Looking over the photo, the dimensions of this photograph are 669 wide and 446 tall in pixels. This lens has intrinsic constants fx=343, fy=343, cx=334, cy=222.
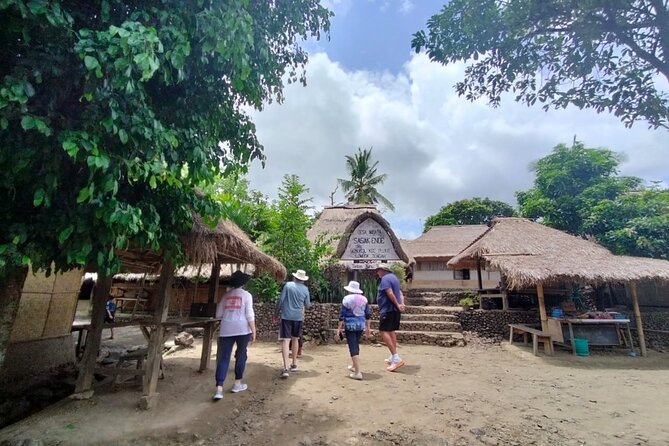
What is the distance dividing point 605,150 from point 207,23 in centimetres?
1516

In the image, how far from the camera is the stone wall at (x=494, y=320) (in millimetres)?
9859

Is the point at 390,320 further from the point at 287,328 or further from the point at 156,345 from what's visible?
the point at 156,345

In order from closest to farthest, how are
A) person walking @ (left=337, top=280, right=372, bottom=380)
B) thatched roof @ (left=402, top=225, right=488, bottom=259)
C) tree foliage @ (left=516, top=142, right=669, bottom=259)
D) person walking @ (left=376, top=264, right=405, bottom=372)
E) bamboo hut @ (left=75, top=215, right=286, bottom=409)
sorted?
bamboo hut @ (left=75, top=215, right=286, bottom=409) < person walking @ (left=337, top=280, right=372, bottom=380) < person walking @ (left=376, top=264, right=405, bottom=372) < tree foliage @ (left=516, top=142, right=669, bottom=259) < thatched roof @ (left=402, top=225, right=488, bottom=259)

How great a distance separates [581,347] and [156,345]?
8.75m

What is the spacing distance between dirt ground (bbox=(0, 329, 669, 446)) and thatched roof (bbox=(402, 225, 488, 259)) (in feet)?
44.9

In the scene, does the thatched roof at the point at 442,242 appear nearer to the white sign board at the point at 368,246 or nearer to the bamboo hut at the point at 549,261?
the bamboo hut at the point at 549,261

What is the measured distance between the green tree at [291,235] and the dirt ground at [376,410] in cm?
364

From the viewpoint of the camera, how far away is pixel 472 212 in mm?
30531

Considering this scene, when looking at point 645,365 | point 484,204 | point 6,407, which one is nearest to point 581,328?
point 645,365

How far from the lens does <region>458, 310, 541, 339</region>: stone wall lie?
986cm

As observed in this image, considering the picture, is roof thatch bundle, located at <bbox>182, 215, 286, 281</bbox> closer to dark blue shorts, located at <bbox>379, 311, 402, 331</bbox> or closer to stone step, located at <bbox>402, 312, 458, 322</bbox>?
dark blue shorts, located at <bbox>379, 311, 402, 331</bbox>

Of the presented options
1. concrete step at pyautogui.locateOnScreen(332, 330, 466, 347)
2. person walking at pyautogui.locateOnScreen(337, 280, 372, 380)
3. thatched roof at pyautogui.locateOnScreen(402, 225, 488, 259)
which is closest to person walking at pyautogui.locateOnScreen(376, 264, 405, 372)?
person walking at pyautogui.locateOnScreen(337, 280, 372, 380)

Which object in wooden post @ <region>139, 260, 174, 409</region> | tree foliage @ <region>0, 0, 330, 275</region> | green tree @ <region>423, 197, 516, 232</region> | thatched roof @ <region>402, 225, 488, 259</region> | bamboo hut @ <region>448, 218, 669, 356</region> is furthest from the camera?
green tree @ <region>423, 197, 516, 232</region>

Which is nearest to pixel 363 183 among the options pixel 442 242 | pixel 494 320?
pixel 442 242
